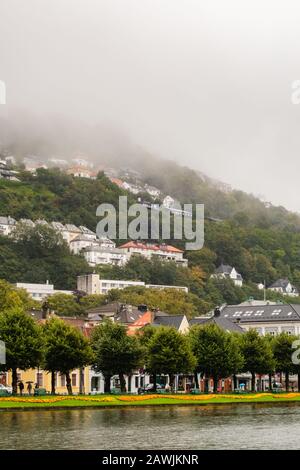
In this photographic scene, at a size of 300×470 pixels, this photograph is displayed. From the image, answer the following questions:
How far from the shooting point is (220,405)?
294ft

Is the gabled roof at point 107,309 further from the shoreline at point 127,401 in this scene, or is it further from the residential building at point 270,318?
the shoreline at point 127,401

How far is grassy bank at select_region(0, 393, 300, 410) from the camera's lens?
7812 cm

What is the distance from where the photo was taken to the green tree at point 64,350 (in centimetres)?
9319

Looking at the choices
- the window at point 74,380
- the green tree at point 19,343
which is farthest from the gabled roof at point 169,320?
the green tree at point 19,343

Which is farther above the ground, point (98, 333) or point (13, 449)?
point (98, 333)

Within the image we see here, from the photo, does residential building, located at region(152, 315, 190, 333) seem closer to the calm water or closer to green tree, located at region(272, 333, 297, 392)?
green tree, located at region(272, 333, 297, 392)

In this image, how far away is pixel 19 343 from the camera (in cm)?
8856

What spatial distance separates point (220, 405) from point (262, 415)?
61.2 feet

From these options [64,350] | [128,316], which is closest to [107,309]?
[128,316]

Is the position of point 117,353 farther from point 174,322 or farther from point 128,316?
point 128,316

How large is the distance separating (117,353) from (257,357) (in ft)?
76.5

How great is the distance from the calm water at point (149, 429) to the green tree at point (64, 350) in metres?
18.1
